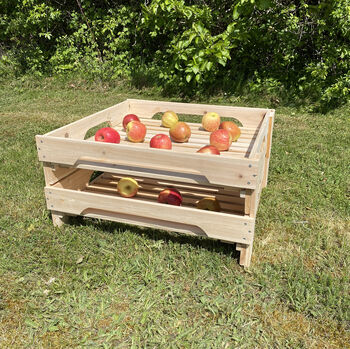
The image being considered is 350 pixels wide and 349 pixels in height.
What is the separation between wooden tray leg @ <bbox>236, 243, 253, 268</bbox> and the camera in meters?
2.24

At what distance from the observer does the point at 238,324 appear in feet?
6.30

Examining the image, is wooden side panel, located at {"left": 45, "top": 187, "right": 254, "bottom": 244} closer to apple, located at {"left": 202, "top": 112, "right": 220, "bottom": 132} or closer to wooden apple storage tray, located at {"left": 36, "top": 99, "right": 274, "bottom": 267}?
wooden apple storage tray, located at {"left": 36, "top": 99, "right": 274, "bottom": 267}

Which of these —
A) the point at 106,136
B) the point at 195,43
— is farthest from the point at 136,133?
the point at 195,43

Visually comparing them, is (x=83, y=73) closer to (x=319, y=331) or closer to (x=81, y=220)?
(x=81, y=220)

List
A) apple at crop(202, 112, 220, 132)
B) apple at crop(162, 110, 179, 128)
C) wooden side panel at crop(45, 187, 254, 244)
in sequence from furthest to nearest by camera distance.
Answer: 1. apple at crop(162, 110, 179, 128)
2. apple at crop(202, 112, 220, 132)
3. wooden side panel at crop(45, 187, 254, 244)

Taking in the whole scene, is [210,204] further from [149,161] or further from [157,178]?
[149,161]

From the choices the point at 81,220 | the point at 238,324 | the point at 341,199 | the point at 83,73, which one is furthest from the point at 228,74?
A: the point at 238,324

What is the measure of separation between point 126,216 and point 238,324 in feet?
3.21

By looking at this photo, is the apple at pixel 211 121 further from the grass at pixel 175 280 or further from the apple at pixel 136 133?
the grass at pixel 175 280

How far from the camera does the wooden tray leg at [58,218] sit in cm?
262

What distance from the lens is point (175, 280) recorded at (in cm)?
221

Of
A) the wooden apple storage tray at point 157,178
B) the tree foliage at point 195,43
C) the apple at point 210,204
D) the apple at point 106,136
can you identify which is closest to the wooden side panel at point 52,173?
the wooden apple storage tray at point 157,178

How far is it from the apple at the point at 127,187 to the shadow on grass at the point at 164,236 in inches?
8.9

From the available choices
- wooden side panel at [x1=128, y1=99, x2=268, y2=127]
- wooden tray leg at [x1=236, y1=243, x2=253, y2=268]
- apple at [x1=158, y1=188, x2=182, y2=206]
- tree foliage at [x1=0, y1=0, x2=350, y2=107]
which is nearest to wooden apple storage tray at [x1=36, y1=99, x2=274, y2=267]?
wooden tray leg at [x1=236, y1=243, x2=253, y2=268]
